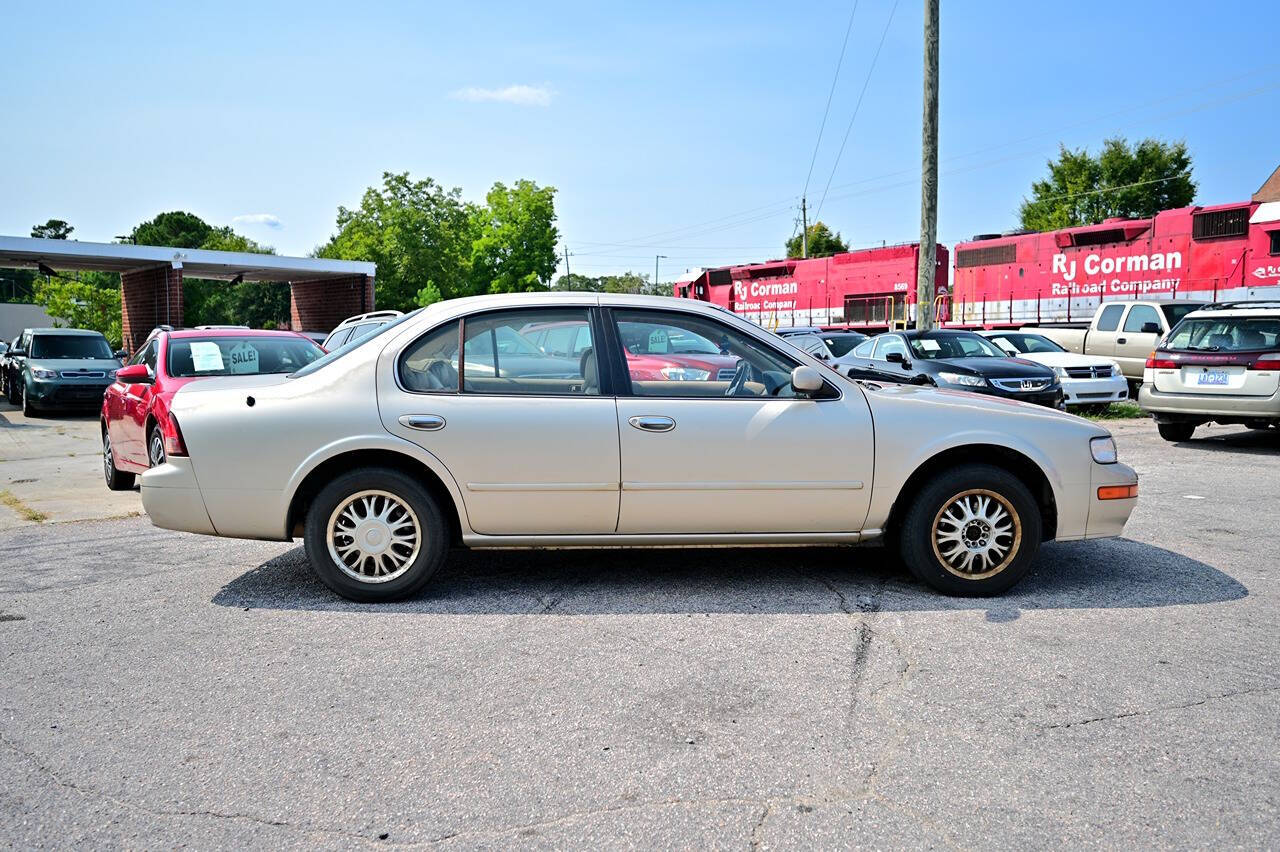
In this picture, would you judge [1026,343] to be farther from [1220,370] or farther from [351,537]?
[351,537]

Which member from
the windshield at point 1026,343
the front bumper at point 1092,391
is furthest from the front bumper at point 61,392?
the front bumper at point 1092,391

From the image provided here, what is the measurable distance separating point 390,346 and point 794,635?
2583 mm

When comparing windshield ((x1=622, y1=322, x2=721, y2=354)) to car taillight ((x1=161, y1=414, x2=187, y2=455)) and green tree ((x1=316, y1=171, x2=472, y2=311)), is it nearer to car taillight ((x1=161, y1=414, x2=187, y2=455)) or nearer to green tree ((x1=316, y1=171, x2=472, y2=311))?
car taillight ((x1=161, y1=414, x2=187, y2=455))

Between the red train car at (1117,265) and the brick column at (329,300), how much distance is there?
18392 millimetres

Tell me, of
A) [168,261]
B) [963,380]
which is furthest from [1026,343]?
[168,261]

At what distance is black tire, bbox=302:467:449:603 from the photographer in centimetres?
509

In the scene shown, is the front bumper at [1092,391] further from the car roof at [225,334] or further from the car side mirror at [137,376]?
the car side mirror at [137,376]

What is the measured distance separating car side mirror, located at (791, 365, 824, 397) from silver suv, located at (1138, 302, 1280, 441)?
30.0 ft

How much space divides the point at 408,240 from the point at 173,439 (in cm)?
5957

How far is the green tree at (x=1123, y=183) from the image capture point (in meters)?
47.6

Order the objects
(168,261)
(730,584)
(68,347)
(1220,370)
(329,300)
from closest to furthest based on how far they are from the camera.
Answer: (730,584) → (1220,370) → (68,347) → (168,261) → (329,300)

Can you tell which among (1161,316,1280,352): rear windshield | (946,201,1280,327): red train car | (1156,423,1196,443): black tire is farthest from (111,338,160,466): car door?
(946,201,1280,327): red train car

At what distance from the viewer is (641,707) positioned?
3.84 meters

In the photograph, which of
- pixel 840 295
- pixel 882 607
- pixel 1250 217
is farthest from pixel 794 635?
pixel 840 295
